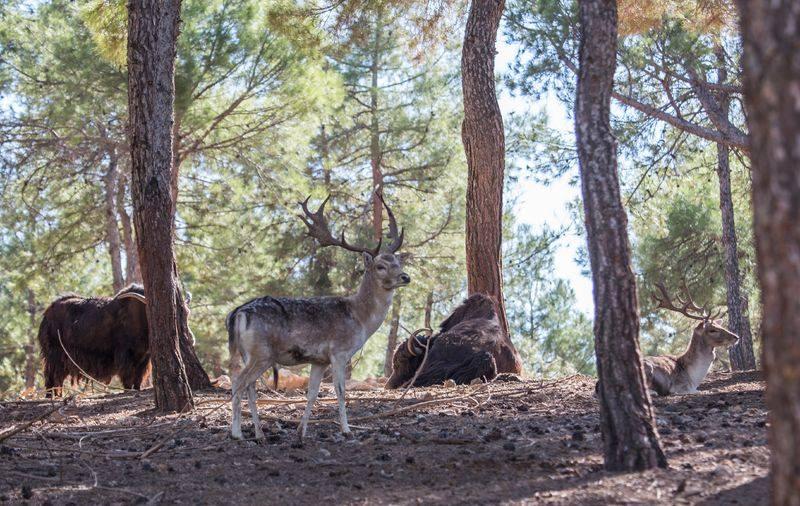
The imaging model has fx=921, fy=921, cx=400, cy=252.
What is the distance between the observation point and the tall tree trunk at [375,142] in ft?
78.5

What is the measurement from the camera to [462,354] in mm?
11547

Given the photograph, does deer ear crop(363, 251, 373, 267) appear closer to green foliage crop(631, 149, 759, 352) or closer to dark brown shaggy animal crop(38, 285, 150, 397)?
dark brown shaggy animal crop(38, 285, 150, 397)

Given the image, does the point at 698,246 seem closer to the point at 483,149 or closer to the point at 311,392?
the point at 483,149

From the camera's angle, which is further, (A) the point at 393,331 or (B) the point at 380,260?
(A) the point at 393,331

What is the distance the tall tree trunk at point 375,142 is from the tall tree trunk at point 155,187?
14.2 meters

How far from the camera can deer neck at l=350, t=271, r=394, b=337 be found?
26.0 ft

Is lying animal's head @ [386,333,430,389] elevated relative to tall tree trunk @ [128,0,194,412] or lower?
lower

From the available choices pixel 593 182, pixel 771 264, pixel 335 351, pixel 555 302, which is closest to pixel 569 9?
pixel 335 351

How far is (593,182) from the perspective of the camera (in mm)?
5359

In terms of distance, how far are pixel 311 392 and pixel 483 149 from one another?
6505 millimetres

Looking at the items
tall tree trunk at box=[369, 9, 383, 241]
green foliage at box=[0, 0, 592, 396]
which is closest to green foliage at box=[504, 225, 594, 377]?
green foliage at box=[0, 0, 592, 396]

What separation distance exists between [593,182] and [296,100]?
12237mm

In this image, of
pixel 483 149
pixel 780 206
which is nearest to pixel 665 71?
pixel 483 149

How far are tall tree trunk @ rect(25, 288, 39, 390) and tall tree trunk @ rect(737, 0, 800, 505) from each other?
2693cm
